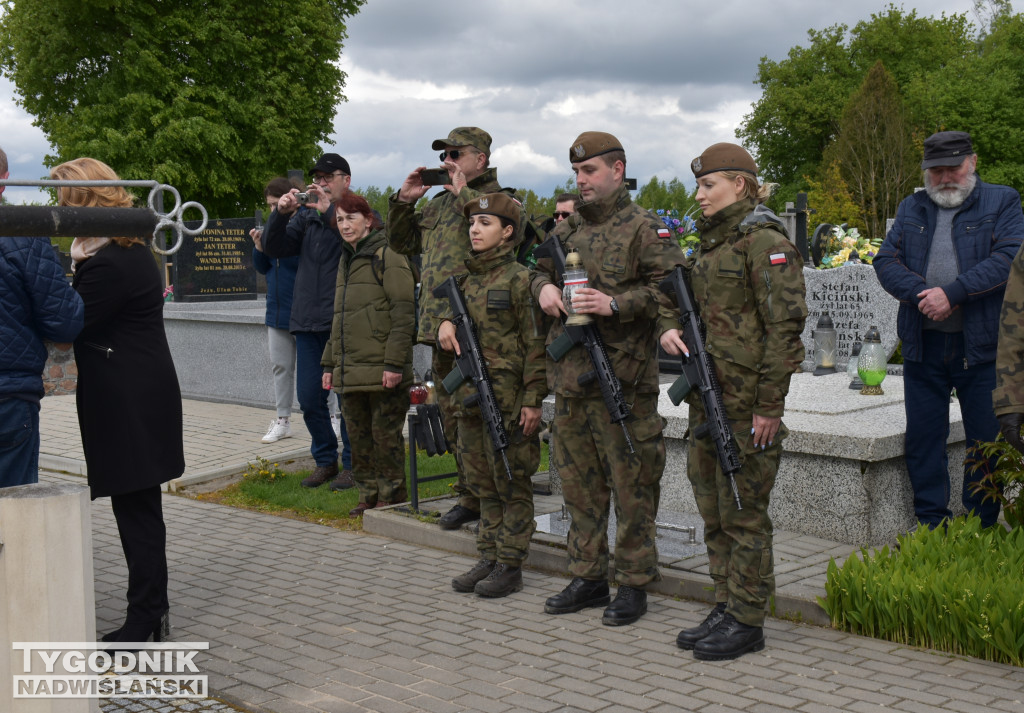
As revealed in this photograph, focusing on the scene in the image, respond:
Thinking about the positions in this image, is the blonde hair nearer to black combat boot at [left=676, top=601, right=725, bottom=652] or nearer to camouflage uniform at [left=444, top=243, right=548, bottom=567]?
camouflage uniform at [left=444, top=243, right=548, bottom=567]

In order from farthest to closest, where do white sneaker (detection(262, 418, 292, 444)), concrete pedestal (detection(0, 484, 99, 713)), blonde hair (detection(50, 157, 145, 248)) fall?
white sneaker (detection(262, 418, 292, 444)) → blonde hair (detection(50, 157, 145, 248)) → concrete pedestal (detection(0, 484, 99, 713))

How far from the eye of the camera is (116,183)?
2885 millimetres

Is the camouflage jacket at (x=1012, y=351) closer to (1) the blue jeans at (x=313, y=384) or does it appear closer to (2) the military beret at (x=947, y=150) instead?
(2) the military beret at (x=947, y=150)

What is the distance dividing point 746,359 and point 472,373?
1.59 metres

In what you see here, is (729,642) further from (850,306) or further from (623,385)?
(850,306)

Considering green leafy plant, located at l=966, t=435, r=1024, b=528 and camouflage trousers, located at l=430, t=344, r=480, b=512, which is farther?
camouflage trousers, located at l=430, t=344, r=480, b=512

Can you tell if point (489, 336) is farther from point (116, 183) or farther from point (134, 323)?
point (116, 183)

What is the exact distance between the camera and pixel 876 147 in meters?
51.5

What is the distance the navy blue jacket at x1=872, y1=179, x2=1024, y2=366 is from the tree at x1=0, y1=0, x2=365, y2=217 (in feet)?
88.8

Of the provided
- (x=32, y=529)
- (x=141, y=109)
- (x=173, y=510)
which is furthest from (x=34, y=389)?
(x=141, y=109)

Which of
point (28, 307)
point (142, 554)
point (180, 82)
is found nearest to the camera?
point (28, 307)

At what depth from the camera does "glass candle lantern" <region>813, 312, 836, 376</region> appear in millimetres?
9508

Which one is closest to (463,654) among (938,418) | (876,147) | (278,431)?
(938,418)

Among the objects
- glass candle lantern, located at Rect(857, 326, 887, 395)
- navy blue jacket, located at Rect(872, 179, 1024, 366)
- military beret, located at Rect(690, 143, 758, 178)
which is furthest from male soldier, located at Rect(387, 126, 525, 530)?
glass candle lantern, located at Rect(857, 326, 887, 395)
